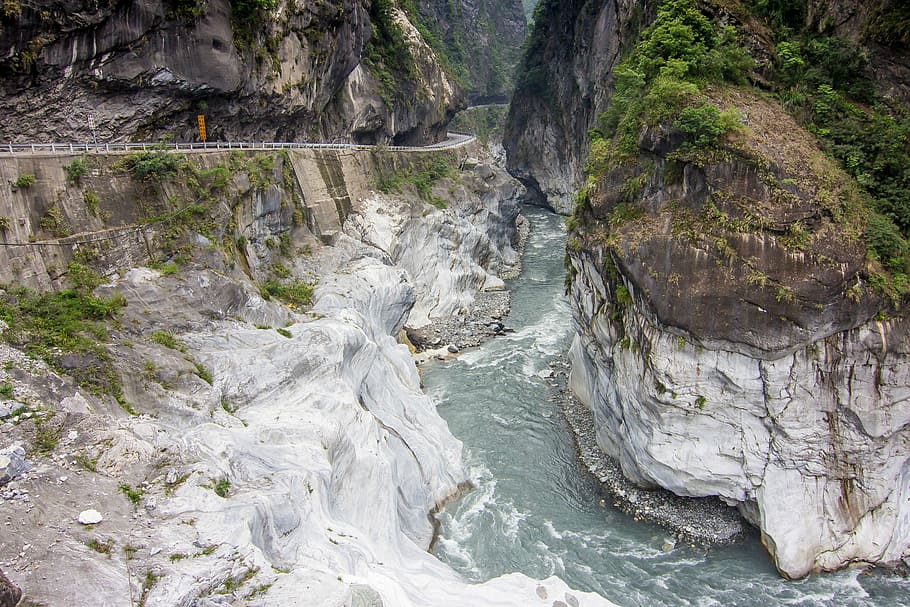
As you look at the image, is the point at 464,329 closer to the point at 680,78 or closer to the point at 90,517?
the point at 680,78

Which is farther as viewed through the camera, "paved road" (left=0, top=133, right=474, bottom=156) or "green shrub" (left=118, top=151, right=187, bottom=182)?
"green shrub" (left=118, top=151, right=187, bottom=182)

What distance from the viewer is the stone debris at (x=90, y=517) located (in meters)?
9.68

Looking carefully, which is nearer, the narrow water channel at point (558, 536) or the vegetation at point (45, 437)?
the vegetation at point (45, 437)

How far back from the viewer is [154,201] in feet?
63.4

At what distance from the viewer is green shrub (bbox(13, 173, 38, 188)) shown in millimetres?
15531

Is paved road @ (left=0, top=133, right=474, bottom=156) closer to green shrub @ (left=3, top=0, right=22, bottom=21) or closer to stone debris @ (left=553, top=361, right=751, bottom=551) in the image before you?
green shrub @ (left=3, top=0, right=22, bottom=21)

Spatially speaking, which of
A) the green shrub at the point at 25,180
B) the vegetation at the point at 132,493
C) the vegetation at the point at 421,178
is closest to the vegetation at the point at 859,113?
the vegetation at the point at 132,493

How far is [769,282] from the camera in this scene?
1531cm

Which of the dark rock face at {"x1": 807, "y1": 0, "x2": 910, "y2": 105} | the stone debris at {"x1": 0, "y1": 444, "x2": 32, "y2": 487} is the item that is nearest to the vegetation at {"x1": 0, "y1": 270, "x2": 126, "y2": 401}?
the stone debris at {"x1": 0, "y1": 444, "x2": 32, "y2": 487}

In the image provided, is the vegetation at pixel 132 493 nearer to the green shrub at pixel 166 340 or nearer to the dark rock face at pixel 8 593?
the dark rock face at pixel 8 593

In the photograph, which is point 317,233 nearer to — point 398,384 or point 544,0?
point 398,384

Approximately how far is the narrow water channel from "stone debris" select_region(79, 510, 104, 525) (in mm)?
9538

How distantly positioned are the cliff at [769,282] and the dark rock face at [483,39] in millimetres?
68966

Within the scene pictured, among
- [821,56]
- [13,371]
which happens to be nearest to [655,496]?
[821,56]
